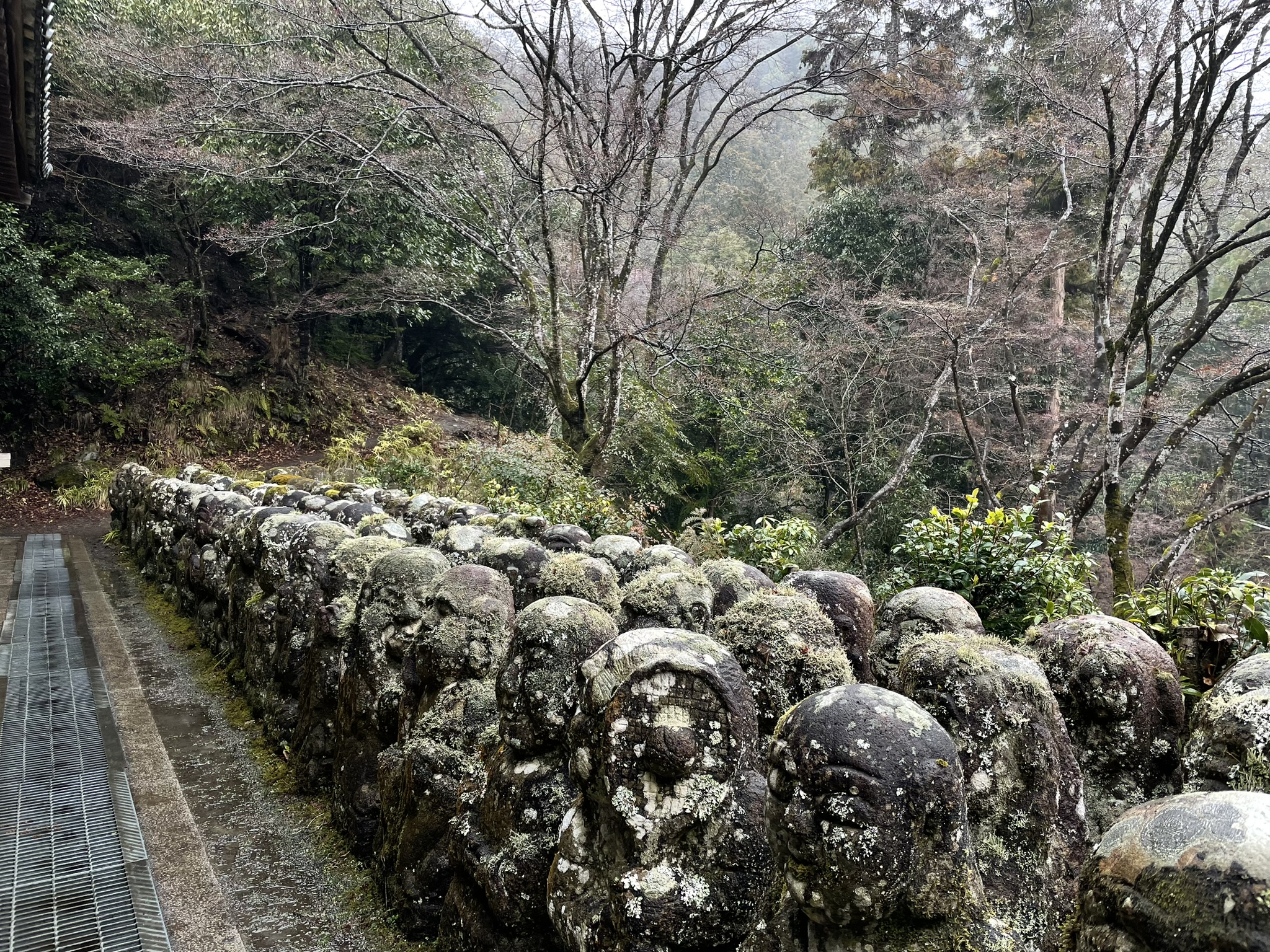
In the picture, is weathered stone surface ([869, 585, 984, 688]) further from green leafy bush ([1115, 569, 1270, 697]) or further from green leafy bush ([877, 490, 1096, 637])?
green leafy bush ([877, 490, 1096, 637])

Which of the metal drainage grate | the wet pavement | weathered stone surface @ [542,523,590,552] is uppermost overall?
weathered stone surface @ [542,523,590,552]

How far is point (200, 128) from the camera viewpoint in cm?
1005

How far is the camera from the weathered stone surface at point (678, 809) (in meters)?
1.90

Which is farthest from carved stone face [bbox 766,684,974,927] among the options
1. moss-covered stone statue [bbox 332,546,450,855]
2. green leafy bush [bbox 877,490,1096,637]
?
green leafy bush [bbox 877,490,1096,637]

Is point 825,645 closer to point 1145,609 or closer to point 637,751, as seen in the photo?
point 637,751

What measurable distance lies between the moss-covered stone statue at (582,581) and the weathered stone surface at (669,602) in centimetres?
13

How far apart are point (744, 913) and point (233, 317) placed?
1982 cm

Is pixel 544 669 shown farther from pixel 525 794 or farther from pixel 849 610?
pixel 849 610

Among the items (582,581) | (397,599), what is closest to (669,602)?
(582,581)

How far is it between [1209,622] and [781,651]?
6.51ft

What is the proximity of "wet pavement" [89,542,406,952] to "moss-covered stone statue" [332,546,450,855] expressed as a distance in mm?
225

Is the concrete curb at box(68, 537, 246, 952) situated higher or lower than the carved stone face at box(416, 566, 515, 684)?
lower

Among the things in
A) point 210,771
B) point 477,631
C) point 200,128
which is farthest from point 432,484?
point 477,631

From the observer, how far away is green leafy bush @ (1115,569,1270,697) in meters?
2.95
